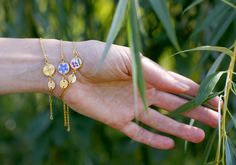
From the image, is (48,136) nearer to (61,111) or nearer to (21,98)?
(61,111)

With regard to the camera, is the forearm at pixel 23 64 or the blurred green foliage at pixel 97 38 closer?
the forearm at pixel 23 64

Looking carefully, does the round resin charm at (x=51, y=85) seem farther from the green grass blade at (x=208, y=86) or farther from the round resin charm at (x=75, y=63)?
the green grass blade at (x=208, y=86)

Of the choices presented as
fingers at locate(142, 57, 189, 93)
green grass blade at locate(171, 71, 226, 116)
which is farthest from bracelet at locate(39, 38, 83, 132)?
green grass blade at locate(171, 71, 226, 116)

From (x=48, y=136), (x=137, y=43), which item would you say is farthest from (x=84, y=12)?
(x=137, y=43)

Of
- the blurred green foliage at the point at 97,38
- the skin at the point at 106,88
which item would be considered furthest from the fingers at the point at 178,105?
the blurred green foliage at the point at 97,38

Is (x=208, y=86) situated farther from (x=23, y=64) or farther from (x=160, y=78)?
(x=23, y=64)

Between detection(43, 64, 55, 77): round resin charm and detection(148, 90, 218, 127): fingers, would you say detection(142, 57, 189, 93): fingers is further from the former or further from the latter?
detection(43, 64, 55, 77): round resin charm
